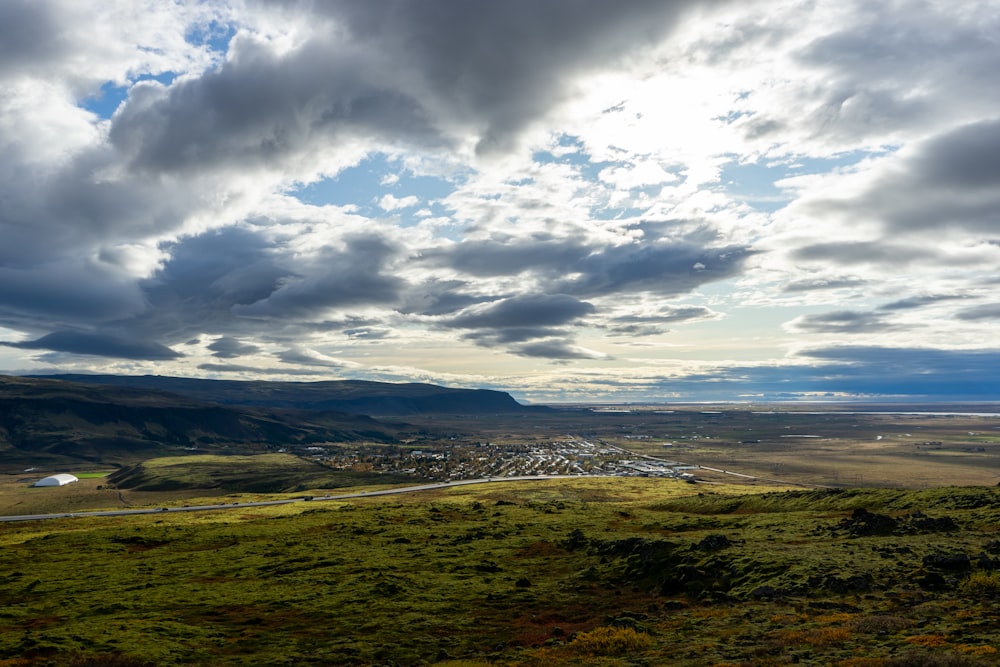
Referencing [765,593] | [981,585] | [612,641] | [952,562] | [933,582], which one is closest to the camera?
[612,641]

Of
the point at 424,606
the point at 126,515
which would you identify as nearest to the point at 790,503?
the point at 424,606

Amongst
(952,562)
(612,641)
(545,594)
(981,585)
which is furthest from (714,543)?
(612,641)

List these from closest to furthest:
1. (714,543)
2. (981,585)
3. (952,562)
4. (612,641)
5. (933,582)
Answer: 1. (612,641)
2. (981,585)
3. (933,582)
4. (952,562)
5. (714,543)

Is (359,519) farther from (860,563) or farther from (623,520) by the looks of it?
(860,563)

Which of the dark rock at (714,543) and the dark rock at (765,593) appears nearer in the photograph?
the dark rock at (765,593)

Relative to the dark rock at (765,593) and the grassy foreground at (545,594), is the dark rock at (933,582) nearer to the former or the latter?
the grassy foreground at (545,594)

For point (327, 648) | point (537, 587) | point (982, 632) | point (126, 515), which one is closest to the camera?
point (982, 632)

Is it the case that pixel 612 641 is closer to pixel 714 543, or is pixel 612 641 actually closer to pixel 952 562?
pixel 714 543

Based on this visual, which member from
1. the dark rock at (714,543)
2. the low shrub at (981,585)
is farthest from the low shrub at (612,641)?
the dark rock at (714,543)

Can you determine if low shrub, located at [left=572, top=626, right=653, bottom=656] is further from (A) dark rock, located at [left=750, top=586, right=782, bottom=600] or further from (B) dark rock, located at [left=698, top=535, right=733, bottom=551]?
(B) dark rock, located at [left=698, top=535, right=733, bottom=551]
